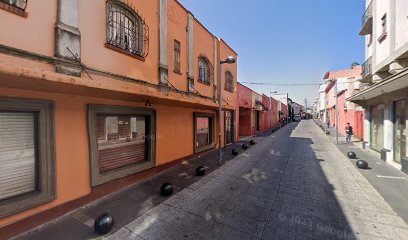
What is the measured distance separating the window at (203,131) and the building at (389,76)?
9087mm

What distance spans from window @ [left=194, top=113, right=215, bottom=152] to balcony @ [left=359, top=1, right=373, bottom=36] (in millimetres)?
12617

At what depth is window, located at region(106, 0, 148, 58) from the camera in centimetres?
644

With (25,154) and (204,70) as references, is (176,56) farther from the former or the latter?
(25,154)

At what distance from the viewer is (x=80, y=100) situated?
5414 mm

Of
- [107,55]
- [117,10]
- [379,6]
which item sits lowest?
[107,55]

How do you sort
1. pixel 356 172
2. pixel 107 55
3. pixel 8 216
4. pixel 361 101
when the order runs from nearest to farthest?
pixel 8 216, pixel 107 55, pixel 356 172, pixel 361 101

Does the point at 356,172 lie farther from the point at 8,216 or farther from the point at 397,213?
the point at 8,216

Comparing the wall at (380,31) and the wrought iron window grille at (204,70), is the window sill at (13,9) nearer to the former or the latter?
the wrought iron window grille at (204,70)

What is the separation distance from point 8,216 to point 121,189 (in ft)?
9.79

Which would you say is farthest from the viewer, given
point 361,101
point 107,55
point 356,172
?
point 361,101

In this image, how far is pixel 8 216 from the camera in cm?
407

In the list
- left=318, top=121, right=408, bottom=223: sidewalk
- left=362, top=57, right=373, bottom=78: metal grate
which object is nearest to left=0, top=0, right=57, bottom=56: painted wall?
left=318, top=121, right=408, bottom=223: sidewalk

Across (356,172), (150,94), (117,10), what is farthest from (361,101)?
(117,10)

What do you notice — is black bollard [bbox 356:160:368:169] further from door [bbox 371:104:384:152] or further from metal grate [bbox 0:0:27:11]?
metal grate [bbox 0:0:27:11]
